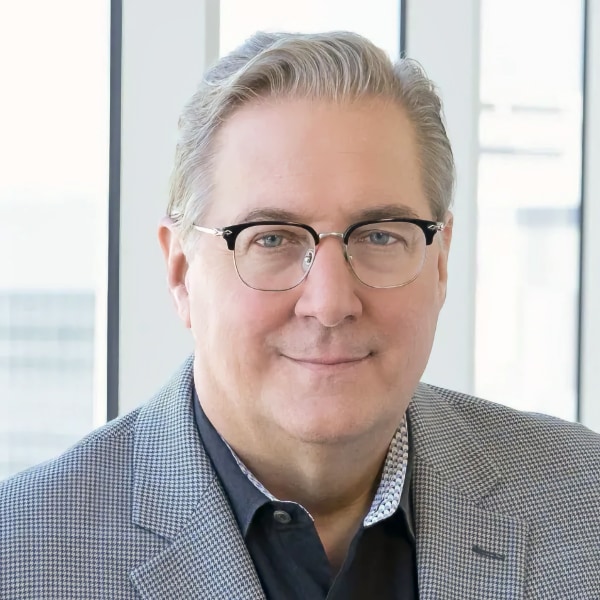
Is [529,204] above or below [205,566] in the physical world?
above

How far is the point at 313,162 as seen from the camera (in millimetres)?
1393

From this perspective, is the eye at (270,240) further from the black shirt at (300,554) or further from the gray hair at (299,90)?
the black shirt at (300,554)

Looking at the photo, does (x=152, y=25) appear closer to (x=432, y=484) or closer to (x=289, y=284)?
(x=289, y=284)

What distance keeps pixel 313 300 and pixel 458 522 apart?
0.49 metres

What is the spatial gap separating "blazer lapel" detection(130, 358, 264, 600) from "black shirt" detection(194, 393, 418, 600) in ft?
0.10

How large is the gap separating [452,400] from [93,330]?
999mm

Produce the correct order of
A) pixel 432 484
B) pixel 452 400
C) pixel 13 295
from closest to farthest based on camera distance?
pixel 432 484 → pixel 452 400 → pixel 13 295

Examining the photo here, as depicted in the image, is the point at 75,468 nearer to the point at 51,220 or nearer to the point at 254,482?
the point at 254,482

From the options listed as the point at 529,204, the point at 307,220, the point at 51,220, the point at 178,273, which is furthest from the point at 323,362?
the point at 529,204

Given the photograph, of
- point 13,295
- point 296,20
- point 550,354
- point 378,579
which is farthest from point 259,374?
point 550,354

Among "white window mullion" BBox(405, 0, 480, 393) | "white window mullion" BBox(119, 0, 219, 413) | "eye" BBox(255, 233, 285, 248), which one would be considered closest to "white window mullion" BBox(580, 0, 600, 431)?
"white window mullion" BBox(405, 0, 480, 393)

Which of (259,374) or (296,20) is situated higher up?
(296,20)

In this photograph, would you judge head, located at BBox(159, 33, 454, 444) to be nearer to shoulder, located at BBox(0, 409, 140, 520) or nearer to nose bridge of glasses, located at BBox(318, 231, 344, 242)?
nose bridge of glasses, located at BBox(318, 231, 344, 242)

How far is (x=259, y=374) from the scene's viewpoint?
1.43m
